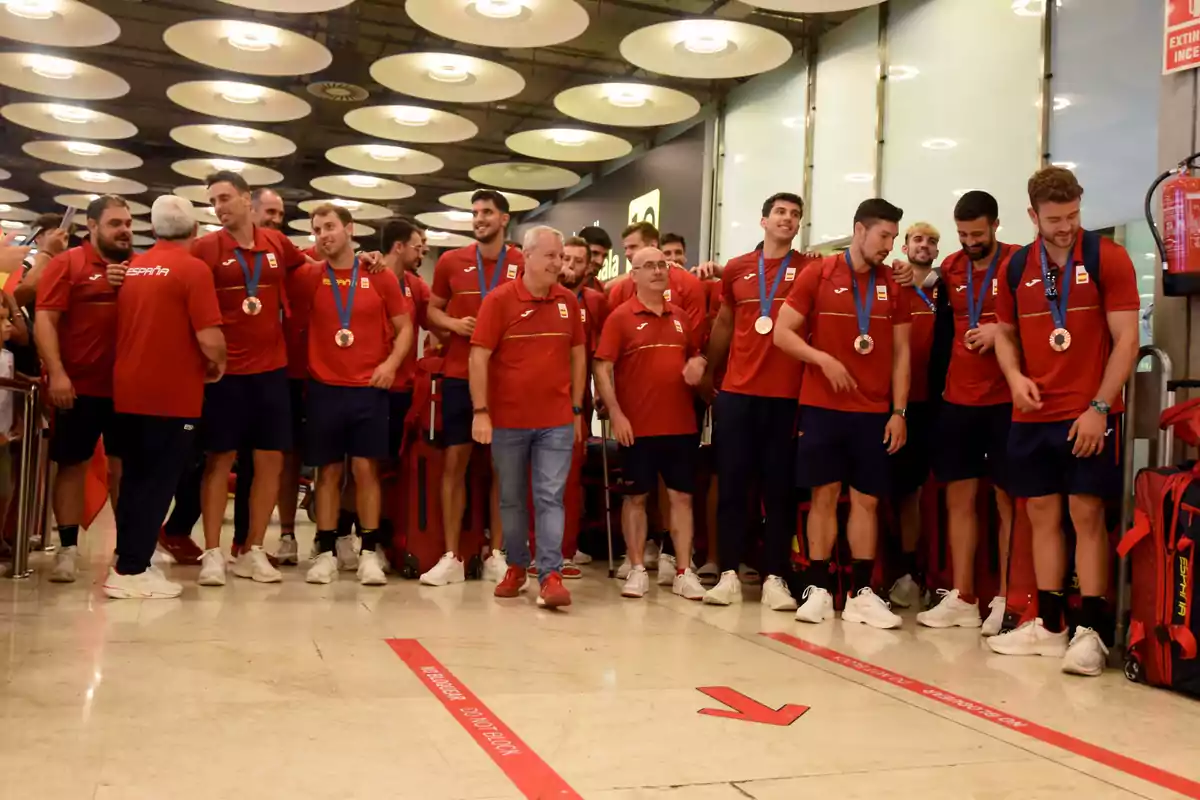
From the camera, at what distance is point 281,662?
11.1 ft

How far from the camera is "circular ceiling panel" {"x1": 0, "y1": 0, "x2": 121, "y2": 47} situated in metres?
7.07

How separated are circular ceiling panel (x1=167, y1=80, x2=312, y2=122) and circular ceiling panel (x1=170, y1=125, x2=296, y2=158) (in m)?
1.66

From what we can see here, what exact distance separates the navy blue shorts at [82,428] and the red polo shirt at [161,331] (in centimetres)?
49

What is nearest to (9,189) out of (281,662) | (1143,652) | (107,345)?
(107,345)

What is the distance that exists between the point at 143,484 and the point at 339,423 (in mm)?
970

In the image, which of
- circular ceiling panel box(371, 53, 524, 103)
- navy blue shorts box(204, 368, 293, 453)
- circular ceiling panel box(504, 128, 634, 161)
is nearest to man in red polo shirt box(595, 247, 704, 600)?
navy blue shorts box(204, 368, 293, 453)

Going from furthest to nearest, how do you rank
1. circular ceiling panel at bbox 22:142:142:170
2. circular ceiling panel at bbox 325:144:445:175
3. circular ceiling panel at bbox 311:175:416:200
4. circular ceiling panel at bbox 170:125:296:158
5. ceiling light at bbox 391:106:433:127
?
circular ceiling panel at bbox 311:175:416:200, circular ceiling panel at bbox 22:142:142:170, circular ceiling panel at bbox 325:144:445:175, circular ceiling panel at bbox 170:125:296:158, ceiling light at bbox 391:106:433:127

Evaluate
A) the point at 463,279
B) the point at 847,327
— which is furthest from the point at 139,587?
the point at 847,327

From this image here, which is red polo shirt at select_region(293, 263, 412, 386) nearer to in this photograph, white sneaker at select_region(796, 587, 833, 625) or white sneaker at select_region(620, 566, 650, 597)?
white sneaker at select_region(620, 566, 650, 597)

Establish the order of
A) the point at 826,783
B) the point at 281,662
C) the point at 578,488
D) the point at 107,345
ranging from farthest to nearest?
the point at 578,488
the point at 107,345
the point at 281,662
the point at 826,783

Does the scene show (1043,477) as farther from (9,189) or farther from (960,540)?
(9,189)

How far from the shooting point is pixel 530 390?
4.69m

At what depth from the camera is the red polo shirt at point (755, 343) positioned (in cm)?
493

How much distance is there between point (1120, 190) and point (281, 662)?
17.6 ft
